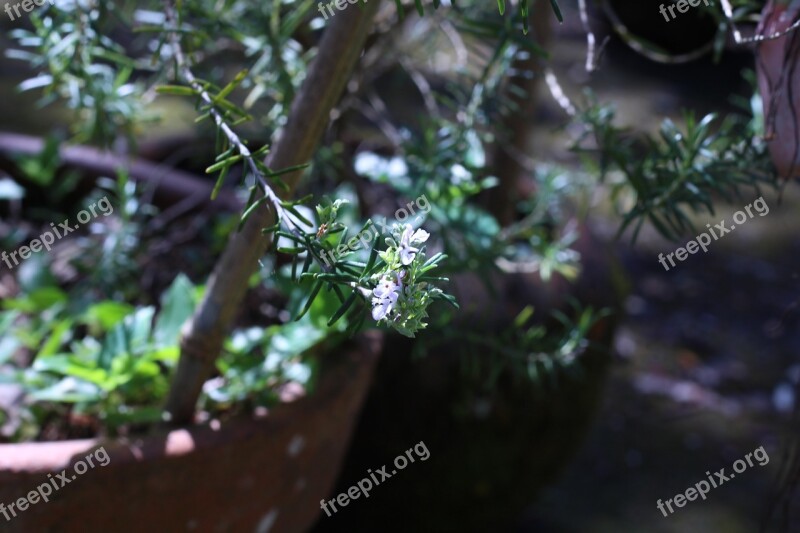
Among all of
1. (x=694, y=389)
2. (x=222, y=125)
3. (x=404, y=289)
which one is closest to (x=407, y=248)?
(x=404, y=289)

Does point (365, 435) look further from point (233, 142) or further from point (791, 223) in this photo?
point (791, 223)

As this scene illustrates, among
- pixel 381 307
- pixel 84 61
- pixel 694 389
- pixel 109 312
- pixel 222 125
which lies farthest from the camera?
pixel 694 389

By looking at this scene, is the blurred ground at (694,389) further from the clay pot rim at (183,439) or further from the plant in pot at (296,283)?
the clay pot rim at (183,439)

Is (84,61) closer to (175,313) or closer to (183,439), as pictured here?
(175,313)

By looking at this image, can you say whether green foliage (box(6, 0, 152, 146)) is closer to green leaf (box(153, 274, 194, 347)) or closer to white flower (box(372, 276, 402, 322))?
green leaf (box(153, 274, 194, 347))

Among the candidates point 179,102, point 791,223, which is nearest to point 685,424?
point 791,223
